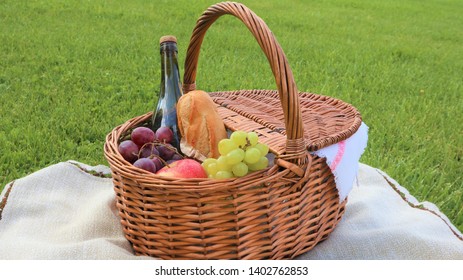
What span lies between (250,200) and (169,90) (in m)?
0.66

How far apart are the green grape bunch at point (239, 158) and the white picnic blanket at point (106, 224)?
0.39 meters

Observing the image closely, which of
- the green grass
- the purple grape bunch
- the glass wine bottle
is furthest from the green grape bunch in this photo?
the green grass

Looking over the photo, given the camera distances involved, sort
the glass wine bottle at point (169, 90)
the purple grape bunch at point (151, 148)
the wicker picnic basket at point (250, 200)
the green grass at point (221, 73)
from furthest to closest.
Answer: the green grass at point (221, 73)
the glass wine bottle at point (169, 90)
the purple grape bunch at point (151, 148)
the wicker picnic basket at point (250, 200)

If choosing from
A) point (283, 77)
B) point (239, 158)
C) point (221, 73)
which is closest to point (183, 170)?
point (239, 158)

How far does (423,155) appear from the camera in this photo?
8.75 ft

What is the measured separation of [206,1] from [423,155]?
4.88m

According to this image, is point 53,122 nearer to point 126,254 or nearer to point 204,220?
point 126,254

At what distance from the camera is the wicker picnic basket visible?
4.60 ft

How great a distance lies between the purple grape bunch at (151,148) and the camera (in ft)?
5.25

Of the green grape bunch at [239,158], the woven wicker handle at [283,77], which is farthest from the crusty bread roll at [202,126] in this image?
the woven wicker handle at [283,77]

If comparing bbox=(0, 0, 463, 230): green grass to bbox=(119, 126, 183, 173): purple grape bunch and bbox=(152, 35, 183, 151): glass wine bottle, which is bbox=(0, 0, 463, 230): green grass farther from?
bbox=(119, 126, 183, 173): purple grape bunch

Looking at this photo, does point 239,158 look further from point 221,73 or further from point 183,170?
point 221,73

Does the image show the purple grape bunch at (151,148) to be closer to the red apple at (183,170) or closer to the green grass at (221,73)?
the red apple at (183,170)

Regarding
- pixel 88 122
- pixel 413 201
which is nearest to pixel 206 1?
pixel 88 122
